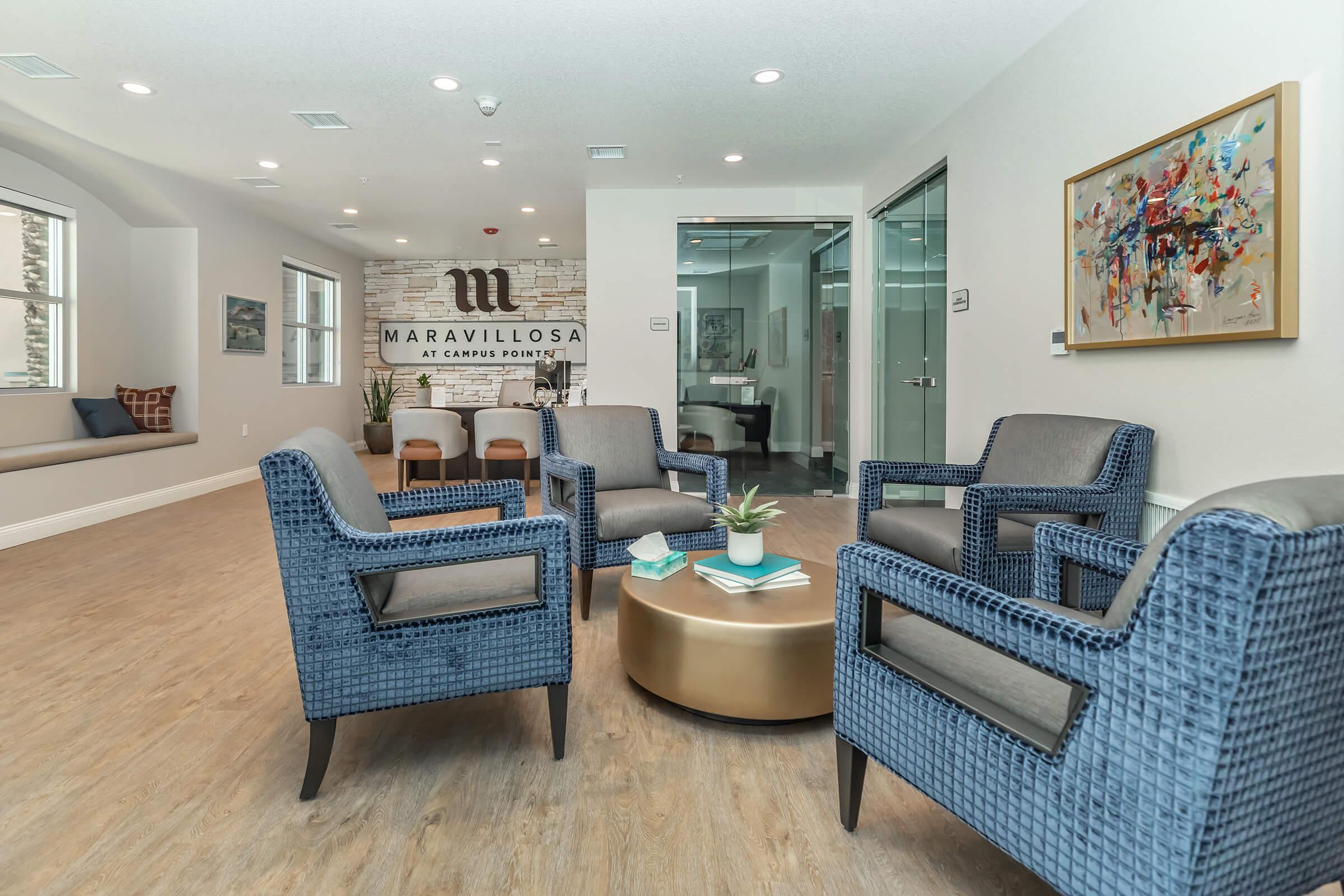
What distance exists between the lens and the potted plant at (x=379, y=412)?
889 centimetres

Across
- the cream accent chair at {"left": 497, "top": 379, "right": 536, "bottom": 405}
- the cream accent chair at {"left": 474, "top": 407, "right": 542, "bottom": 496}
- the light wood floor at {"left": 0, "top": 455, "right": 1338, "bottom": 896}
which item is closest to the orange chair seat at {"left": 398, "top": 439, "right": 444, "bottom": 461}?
the cream accent chair at {"left": 474, "top": 407, "right": 542, "bottom": 496}

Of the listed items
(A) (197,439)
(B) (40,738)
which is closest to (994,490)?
(B) (40,738)

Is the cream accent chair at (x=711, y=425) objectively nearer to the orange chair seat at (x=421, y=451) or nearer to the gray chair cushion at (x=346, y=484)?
the orange chair seat at (x=421, y=451)

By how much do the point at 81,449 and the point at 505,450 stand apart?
2.84 m

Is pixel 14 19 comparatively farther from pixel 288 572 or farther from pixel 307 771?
pixel 307 771

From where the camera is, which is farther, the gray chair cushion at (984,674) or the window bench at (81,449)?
the window bench at (81,449)

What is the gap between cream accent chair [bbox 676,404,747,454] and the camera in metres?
6.12

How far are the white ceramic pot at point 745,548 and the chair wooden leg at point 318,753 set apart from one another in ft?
3.85

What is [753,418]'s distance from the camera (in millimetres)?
6160

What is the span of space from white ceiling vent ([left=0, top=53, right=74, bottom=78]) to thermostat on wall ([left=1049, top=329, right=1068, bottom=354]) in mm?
4967

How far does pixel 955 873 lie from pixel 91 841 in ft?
5.88

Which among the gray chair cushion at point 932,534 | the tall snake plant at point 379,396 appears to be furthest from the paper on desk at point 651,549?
the tall snake plant at point 379,396

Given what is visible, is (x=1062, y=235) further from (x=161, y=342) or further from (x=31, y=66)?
(x=161, y=342)

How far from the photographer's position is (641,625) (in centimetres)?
209
